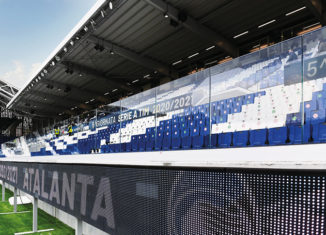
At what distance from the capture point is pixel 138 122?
5.00 meters

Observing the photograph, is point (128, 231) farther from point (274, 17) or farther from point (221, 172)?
point (274, 17)

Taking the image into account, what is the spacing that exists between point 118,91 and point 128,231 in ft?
48.0

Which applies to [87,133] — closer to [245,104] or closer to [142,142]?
[142,142]

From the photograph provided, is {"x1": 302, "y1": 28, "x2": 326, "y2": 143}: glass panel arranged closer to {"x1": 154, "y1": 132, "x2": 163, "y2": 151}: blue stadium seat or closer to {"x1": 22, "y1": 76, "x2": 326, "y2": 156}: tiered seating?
{"x1": 22, "y1": 76, "x2": 326, "y2": 156}: tiered seating

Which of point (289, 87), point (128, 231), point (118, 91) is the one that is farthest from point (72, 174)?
point (118, 91)

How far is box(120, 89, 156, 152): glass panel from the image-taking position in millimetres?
4680

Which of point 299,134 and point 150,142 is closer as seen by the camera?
point 299,134

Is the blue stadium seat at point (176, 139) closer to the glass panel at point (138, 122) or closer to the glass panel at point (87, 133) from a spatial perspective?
the glass panel at point (138, 122)

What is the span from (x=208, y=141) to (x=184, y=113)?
603mm

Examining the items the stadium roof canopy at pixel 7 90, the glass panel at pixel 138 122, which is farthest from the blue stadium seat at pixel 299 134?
the stadium roof canopy at pixel 7 90

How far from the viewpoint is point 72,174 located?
4.64 metres

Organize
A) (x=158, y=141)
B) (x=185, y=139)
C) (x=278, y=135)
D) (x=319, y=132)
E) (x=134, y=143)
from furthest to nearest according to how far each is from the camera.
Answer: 1. (x=134, y=143)
2. (x=158, y=141)
3. (x=185, y=139)
4. (x=278, y=135)
5. (x=319, y=132)

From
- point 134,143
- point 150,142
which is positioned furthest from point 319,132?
point 134,143

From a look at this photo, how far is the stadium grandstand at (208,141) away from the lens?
179cm
